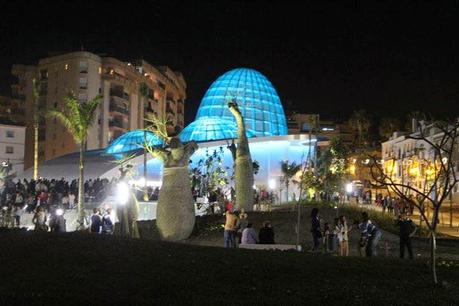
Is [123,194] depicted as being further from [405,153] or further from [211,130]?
[405,153]

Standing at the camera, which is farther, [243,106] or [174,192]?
[243,106]

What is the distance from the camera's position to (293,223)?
25.0m

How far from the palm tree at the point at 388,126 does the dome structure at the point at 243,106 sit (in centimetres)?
2813

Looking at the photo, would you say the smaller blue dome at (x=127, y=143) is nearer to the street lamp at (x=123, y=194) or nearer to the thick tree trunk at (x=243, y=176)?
the thick tree trunk at (x=243, y=176)

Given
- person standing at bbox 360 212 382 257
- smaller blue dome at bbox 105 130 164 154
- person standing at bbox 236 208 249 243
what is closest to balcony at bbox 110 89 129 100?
smaller blue dome at bbox 105 130 164 154

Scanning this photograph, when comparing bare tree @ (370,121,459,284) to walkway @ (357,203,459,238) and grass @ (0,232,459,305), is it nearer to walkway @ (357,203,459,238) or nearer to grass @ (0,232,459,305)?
grass @ (0,232,459,305)

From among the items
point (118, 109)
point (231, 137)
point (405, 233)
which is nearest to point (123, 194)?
point (405, 233)

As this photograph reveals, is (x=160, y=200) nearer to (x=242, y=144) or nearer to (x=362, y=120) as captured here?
(x=242, y=144)

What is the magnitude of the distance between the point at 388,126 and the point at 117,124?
41392 millimetres

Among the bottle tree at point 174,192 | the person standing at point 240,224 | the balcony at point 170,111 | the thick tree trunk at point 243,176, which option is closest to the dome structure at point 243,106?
the balcony at point 170,111

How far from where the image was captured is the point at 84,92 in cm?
7456

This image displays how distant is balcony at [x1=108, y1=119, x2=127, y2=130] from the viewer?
78512 mm

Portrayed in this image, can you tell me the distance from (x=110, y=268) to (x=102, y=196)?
25.4 meters

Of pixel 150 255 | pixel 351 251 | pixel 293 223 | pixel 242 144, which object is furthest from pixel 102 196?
pixel 150 255
